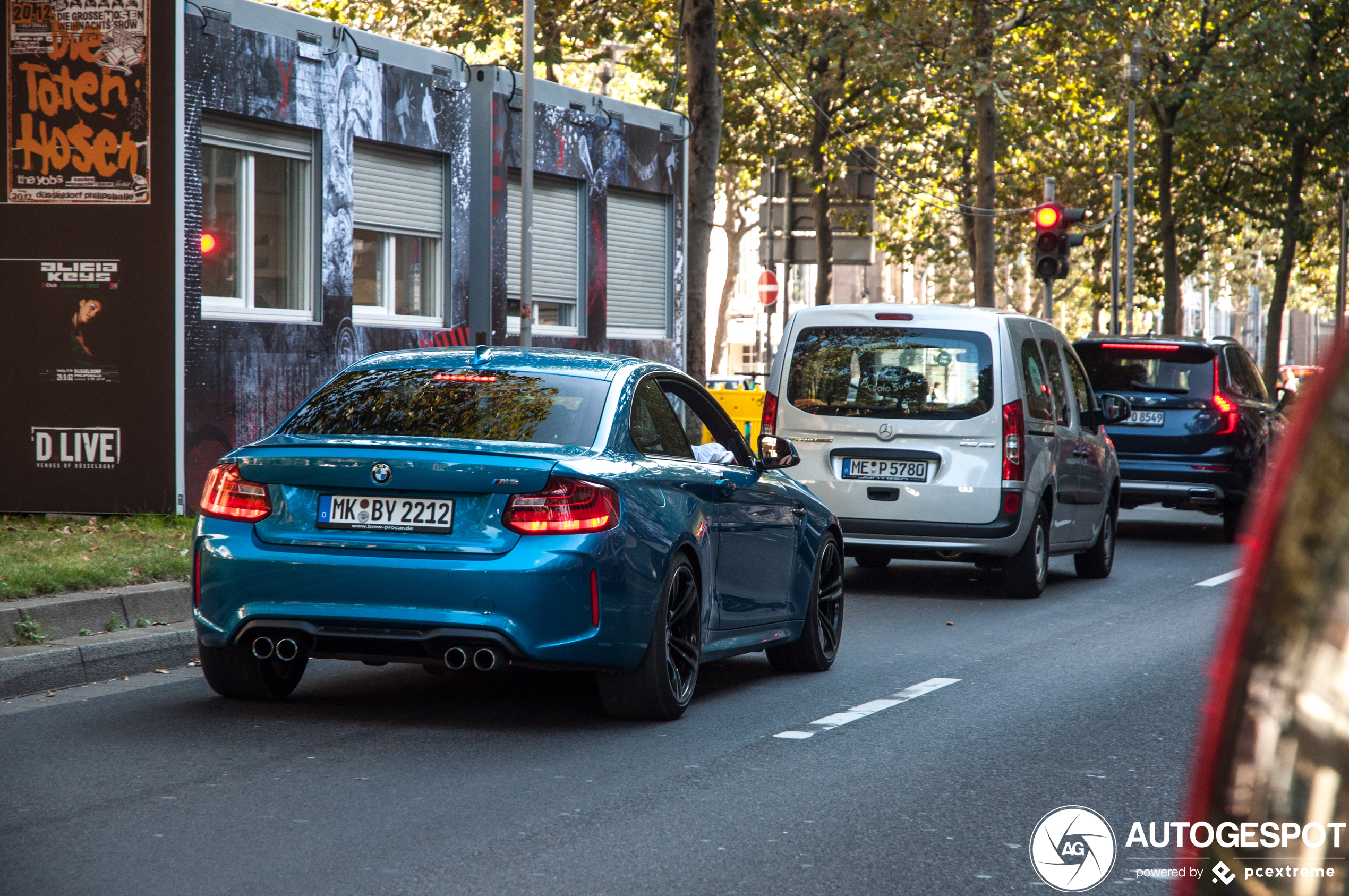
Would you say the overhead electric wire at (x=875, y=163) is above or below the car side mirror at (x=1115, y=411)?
above

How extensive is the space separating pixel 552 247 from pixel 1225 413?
7.81m

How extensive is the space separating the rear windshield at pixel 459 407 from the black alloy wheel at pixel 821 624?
196 cm

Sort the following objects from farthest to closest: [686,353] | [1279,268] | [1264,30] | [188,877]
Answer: [1279,268]
[1264,30]
[686,353]
[188,877]

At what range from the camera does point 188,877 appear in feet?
14.8

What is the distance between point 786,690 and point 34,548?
4.90m

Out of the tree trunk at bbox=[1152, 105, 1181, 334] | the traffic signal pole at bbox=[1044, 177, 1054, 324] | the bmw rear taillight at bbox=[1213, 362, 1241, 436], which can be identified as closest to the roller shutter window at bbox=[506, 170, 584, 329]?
the traffic signal pole at bbox=[1044, 177, 1054, 324]

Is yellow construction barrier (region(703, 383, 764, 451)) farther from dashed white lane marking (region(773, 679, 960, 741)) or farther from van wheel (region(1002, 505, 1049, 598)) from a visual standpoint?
dashed white lane marking (region(773, 679, 960, 741))

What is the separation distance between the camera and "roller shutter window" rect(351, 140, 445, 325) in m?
17.0

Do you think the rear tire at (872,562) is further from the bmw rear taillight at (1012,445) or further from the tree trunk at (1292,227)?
the tree trunk at (1292,227)

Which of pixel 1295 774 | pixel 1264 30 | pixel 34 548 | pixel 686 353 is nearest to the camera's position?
pixel 1295 774

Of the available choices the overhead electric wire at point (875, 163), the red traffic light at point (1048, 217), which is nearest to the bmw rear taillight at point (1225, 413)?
the red traffic light at point (1048, 217)

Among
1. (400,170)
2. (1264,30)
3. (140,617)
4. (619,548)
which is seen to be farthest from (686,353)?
(1264,30)

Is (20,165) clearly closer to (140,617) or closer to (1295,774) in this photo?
(140,617)

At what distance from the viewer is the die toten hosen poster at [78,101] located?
1331 centimetres
